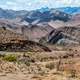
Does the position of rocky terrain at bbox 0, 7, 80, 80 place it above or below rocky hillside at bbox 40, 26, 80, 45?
below

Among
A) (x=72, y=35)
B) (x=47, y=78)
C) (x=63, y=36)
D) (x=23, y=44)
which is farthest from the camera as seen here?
(x=72, y=35)

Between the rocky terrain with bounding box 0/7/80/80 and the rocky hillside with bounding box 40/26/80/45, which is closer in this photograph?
the rocky terrain with bounding box 0/7/80/80

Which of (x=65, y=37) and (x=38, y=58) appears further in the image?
(x=65, y=37)

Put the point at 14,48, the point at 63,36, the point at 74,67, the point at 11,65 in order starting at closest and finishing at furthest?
the point at 74,67
the point at 11,65
the point at 14,48
the point at 63,36

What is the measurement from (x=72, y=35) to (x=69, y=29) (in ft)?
20.9

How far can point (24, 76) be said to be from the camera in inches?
645

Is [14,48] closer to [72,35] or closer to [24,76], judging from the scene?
[24,76]

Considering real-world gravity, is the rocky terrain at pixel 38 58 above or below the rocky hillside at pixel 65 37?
below

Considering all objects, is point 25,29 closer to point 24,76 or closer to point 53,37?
point 53,37

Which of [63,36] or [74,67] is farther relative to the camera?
[63,36]

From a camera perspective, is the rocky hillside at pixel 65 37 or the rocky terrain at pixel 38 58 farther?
the rocky hillside at pixel 65 37

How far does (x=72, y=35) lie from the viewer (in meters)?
126

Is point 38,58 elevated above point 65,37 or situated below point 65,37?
below

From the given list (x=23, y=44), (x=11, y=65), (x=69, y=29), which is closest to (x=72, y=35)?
(x=69, y=29)
